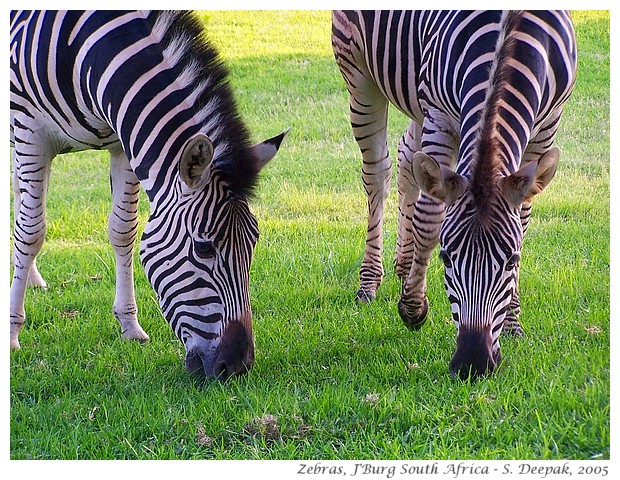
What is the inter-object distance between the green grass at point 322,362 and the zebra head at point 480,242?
1.01 feet

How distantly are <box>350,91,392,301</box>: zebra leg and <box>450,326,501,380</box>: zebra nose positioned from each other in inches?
102

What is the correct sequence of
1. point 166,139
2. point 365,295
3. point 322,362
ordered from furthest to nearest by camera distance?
point 365,295 → point 322,362 → point 166,139

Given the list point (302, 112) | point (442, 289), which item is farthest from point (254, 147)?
point (302, 112)

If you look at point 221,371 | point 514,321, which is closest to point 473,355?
point 514,321

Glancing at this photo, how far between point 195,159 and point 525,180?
201 centimetres

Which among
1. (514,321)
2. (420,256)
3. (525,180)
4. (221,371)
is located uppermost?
(525,180)

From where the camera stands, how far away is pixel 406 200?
7.71 meters

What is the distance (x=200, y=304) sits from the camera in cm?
497

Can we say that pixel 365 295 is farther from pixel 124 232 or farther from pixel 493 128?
pixel 493 128

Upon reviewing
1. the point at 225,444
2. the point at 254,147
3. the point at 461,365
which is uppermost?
the point at 254,147

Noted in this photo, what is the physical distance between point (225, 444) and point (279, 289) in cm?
271

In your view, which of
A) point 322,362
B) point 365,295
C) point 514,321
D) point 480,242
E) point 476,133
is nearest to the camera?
point 480,242

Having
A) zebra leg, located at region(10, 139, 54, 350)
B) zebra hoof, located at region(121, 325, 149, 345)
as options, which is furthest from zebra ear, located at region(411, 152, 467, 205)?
zebra leg, located at region(10, 139, 54, 350)
